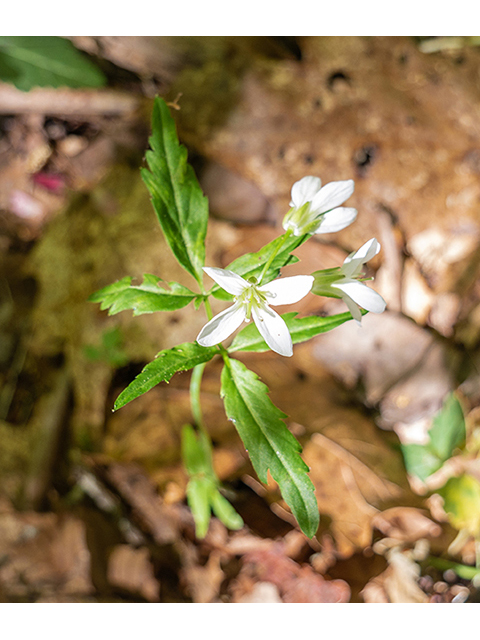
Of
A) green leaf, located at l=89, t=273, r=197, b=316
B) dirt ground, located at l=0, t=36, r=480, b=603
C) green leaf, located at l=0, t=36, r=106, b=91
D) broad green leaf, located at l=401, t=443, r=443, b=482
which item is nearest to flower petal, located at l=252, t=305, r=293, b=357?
green leaf, located at l=89, t=273, r=197, b=316

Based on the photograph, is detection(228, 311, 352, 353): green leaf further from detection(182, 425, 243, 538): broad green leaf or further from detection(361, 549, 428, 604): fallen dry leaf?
detection(361, 549, 428, 604): fallen dry leaf

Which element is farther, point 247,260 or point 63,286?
point 63,286

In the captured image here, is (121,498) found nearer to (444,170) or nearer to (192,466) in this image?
(192,466)

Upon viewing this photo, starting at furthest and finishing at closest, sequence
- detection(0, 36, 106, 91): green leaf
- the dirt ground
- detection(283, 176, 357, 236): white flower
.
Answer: detection(0, 36, 106, 91): green leaf < the dirt ground < detection(283, 176, 357, 236): white flower

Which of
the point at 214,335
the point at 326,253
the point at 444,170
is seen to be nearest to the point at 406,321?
the point at 326,253

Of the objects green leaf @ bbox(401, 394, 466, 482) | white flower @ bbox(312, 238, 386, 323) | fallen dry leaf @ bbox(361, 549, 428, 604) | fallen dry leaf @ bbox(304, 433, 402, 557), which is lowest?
fallen dry leaf @ bbox(361, 549, 428, 604)

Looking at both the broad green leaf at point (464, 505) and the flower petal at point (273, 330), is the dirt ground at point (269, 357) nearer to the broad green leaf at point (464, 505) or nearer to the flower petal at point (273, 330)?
the broad green leaf at point (464, 505)
